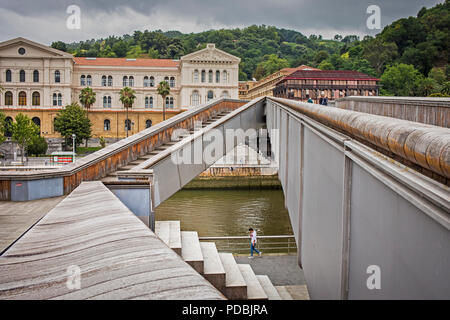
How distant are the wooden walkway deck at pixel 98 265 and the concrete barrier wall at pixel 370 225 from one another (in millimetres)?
A: 1361

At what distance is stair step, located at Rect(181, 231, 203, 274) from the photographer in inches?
414

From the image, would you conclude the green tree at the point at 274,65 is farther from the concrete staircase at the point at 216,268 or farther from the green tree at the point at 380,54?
the concrete staircase at the point at 216,268

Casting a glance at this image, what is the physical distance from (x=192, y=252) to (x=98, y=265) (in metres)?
9.27

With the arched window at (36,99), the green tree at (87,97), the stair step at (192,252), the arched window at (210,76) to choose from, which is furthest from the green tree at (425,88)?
the arched window at (36,99)

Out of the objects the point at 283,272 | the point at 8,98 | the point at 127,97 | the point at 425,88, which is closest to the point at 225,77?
the point at 127,97

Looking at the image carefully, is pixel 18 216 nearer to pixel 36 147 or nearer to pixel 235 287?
pixel 235 287

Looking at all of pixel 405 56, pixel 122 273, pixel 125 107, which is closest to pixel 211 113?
pixel 122 273

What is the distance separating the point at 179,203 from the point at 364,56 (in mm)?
70568

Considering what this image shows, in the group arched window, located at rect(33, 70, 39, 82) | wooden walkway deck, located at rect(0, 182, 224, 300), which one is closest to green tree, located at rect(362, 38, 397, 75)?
arched window, located at rect(33, 70, 39, 82)

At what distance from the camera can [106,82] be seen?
8281cm

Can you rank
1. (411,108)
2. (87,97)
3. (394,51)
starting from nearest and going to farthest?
(411,108) < (394,51) < (87,97)

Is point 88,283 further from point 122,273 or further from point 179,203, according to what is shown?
point 179,203

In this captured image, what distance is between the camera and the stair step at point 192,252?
10523 mm

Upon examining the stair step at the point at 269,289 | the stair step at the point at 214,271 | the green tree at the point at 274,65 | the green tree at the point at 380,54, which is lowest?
the stair step at the point at 269,289
